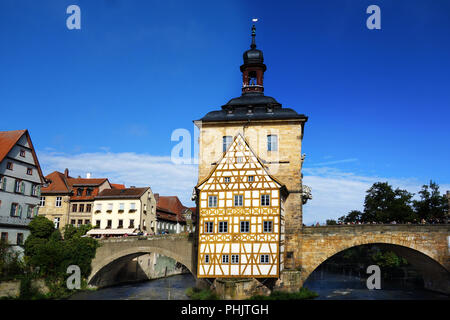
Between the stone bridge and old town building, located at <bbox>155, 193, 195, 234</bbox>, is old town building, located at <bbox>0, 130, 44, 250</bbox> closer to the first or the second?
the stone bridge

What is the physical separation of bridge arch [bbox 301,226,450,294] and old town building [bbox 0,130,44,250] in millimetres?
24794

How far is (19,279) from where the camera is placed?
32.9 m

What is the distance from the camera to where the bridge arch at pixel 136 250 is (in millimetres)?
38688

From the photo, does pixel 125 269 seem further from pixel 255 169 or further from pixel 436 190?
pixel 436 190

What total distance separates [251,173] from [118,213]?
25.5 m

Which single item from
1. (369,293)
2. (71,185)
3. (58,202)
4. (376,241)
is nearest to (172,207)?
(71,185)

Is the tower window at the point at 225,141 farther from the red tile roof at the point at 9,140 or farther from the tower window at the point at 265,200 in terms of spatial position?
the red tile roof at the point at 9,140

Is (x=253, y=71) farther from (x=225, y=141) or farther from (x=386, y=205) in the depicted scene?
(x=386, y=205)

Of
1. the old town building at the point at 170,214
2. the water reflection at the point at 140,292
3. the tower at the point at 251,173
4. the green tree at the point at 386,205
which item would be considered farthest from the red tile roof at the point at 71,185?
the green tree at the point at 386,205

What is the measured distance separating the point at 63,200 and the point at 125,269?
12061mm

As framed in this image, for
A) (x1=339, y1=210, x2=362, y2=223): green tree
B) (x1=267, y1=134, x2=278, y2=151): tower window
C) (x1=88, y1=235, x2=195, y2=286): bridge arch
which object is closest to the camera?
(x1=267, y1=134, x2=278, y2=151): tower window

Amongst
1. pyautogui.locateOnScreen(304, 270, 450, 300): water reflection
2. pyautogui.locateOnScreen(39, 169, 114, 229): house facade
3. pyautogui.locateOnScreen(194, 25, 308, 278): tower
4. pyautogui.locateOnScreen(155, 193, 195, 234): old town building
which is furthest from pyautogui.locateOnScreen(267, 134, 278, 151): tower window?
pyautogui.locateOnScreen(155, 193, 195, 234): old town building

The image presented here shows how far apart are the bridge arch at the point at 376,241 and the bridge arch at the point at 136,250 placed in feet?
35.1

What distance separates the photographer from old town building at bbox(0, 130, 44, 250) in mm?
35719
